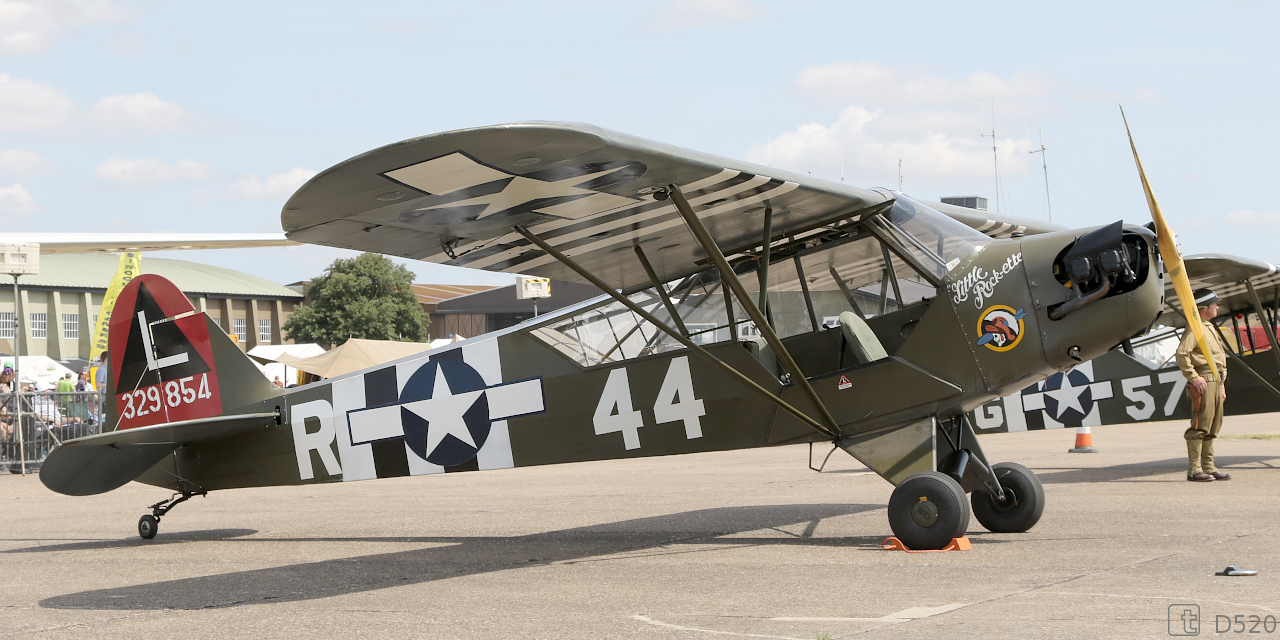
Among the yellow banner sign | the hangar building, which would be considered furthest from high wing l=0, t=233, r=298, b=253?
the hangar building

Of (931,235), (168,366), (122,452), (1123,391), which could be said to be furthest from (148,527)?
(1123,391)

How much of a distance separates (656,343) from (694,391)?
1.79ft

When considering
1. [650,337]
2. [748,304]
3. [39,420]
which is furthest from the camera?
[39,420]

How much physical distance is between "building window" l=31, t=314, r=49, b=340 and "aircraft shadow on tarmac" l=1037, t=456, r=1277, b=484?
79.9m

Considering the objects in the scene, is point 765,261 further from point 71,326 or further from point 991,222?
point 71,326

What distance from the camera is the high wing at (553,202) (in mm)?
5621

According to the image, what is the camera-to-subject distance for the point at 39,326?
7844 centimetres

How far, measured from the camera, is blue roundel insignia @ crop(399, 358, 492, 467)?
8773 mm

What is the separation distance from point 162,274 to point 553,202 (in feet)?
283

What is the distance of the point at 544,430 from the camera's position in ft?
28.0

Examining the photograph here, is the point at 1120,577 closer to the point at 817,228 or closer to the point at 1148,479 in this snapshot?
the point at 817,228

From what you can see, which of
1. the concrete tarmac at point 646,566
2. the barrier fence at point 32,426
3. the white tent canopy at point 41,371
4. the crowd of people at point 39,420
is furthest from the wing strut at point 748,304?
the white tent canopy at point 41,371

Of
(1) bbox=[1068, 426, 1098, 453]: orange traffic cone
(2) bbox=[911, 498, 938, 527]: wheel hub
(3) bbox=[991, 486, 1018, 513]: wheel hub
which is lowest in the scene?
(1) bbox=[1068, 426, 1098, 453]: orange traffic cone

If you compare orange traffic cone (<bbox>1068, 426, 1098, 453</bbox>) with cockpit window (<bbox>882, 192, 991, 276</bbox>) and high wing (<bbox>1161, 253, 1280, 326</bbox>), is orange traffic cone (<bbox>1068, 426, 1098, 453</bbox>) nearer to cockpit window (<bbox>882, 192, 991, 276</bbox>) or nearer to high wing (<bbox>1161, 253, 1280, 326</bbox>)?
high wing (<bbox>1161, 253, 1280, 326</bbox>)
